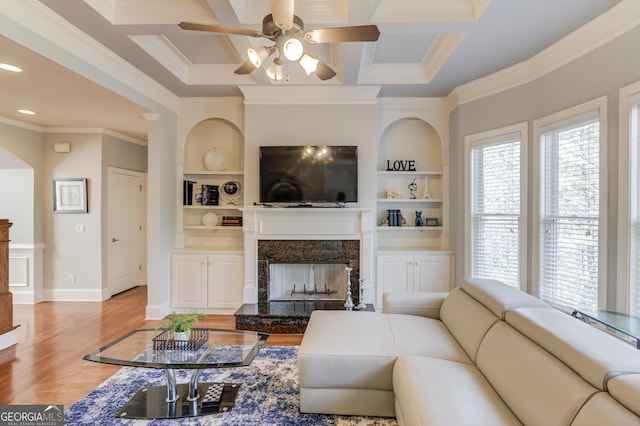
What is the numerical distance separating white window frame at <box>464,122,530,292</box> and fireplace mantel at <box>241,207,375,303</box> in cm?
114

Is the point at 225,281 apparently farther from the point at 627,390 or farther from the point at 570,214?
the point at 627,390

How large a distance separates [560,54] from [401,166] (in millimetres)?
2109

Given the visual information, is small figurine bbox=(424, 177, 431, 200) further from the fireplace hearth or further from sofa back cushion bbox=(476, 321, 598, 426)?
sofa back cushion bbox=(476, 321, 598, 426)

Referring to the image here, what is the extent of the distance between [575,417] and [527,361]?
366mm

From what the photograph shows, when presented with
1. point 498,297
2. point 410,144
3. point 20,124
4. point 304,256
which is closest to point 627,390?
point 498,297

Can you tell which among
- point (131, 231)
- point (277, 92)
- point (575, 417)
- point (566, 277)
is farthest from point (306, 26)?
point (131, 231)

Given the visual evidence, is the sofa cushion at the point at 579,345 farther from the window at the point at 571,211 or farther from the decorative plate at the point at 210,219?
the decorative plate at the point at 210,219

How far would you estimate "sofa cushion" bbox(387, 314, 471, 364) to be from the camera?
2.12 meters

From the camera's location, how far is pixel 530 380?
150 cm

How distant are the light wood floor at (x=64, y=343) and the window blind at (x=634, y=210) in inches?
112

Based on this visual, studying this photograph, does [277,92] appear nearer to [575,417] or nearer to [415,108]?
[415,108]

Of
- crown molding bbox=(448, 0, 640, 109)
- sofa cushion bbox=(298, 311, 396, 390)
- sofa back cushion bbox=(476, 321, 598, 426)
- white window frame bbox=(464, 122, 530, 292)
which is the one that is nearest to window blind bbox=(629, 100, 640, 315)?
crown molding bbox=(448, 0, 640, 109)

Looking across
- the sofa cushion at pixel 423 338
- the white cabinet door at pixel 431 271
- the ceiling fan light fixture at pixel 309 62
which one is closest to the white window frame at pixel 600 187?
the white cabinet door at pixel 431 271

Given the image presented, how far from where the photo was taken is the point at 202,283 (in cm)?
441
